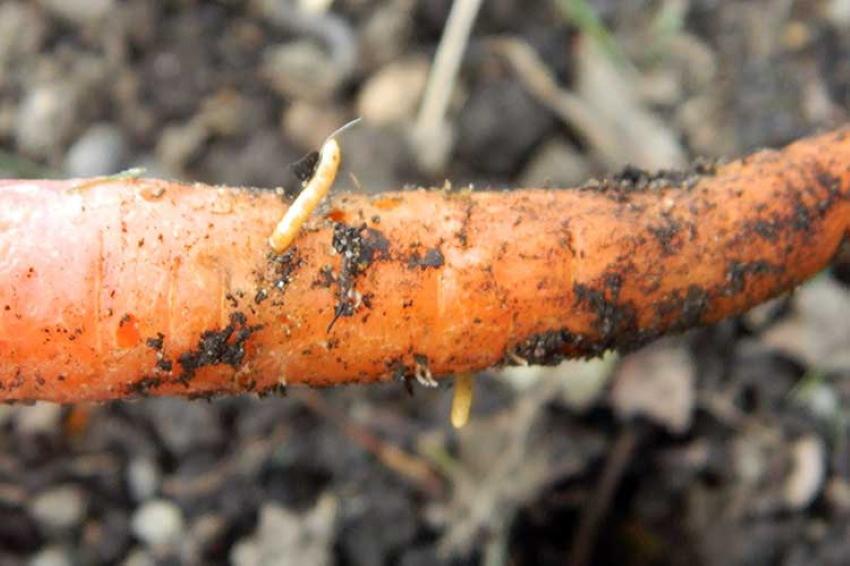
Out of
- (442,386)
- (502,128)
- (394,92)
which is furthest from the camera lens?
(394,92)

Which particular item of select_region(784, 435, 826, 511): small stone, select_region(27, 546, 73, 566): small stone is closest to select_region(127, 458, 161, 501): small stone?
select_region(27, 546, 73, 566): small stone

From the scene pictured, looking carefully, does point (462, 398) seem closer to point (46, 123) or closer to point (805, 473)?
point (805, 473)

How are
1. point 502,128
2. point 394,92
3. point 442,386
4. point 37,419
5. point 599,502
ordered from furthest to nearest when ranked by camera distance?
point 394,92 < point 502,128 < point 37,419 < point 599,502 < point 442,386

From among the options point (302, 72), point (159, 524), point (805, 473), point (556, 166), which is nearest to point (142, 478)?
point (159, 524)

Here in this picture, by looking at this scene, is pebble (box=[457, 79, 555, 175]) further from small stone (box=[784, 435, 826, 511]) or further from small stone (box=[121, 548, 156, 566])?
small stone (box=[121, 548, 156, 566])

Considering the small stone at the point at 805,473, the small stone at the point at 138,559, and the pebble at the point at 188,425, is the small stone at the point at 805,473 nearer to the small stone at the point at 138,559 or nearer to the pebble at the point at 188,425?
the pebble at the point at 188,425

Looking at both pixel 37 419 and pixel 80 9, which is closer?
pixel 37 419
